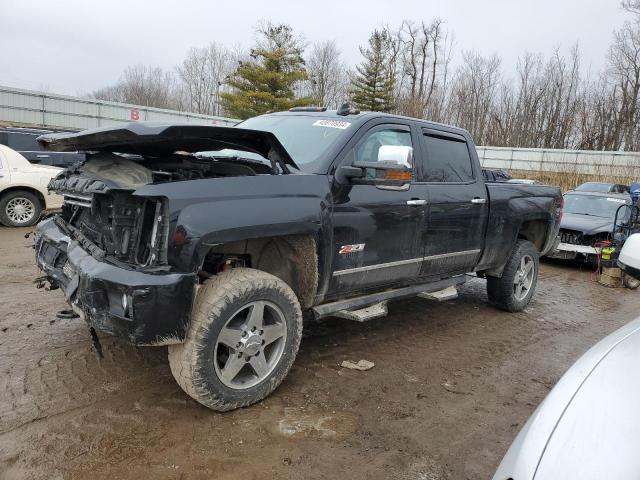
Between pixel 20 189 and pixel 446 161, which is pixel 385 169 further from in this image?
pixel 20 189

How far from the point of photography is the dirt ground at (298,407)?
261cm

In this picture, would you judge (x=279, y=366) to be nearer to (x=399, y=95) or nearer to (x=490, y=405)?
(x=490, y=405)

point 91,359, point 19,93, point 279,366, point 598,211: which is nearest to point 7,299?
point 91,359

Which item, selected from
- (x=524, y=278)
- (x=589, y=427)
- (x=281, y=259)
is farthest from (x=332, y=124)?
(x=524, y=278)

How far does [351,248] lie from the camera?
3615 millimetres

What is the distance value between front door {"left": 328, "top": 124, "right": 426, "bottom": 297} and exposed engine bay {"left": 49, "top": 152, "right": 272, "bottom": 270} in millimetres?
706

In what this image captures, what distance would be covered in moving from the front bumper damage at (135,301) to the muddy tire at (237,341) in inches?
5.8

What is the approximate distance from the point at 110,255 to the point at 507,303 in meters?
4.58

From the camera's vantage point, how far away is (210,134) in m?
2.90

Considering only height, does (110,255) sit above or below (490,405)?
above

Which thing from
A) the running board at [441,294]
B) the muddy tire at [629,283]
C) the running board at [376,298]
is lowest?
the muddy tire at [629,283]

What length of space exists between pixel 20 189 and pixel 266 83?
23.9 meters

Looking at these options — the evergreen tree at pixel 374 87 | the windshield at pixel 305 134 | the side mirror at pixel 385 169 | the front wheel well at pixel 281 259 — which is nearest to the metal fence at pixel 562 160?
the evergreen tree at pixel 374 87

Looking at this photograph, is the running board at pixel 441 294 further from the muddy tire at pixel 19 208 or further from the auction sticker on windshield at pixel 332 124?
the muddy tire at pixel 19 208
